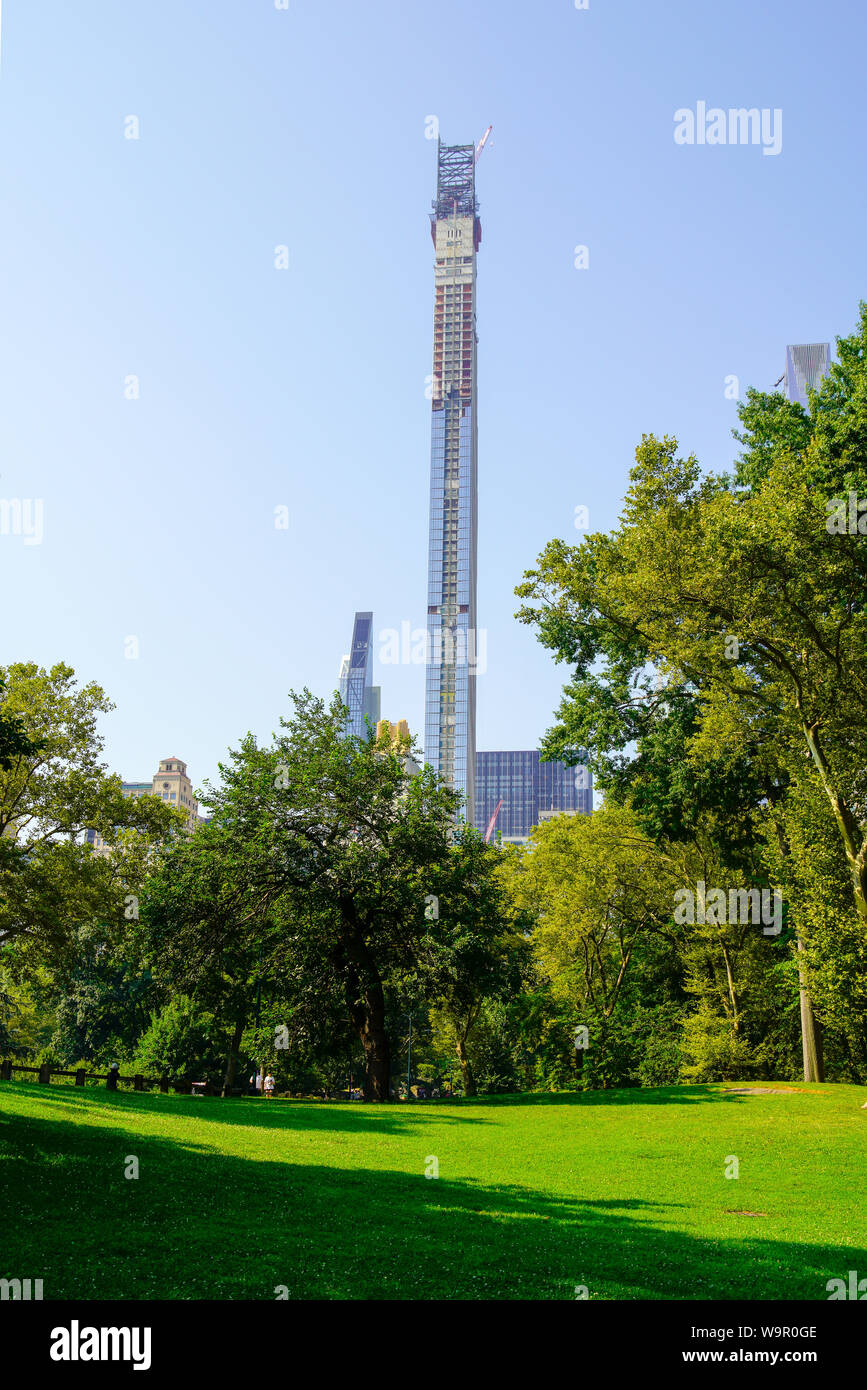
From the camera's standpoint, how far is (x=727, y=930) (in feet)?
154

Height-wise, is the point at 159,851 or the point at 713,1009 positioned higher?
the point at 159,851

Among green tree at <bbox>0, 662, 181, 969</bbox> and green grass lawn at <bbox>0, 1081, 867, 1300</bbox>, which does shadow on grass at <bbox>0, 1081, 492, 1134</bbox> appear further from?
green tree at <bbox>0, 662, 181, 969</bbox>

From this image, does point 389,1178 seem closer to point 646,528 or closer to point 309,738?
point 646,528

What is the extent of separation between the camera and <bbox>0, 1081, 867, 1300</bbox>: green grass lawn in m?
11.8

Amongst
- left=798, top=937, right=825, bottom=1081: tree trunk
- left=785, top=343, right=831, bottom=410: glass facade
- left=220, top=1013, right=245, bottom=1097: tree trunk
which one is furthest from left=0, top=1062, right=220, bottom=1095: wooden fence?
left=785, top=343, right=831, bottom=410: glass facade

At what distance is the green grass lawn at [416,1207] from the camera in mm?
11789

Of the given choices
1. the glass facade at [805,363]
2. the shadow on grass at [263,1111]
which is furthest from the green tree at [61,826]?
the glass facade at [805,363]

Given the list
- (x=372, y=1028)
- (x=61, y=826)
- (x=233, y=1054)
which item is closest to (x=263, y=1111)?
(x=372, y=1028)

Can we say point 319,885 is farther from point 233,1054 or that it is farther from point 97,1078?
point 233,1054

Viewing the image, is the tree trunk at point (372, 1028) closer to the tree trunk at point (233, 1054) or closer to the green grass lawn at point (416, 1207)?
the green grass lawn at point (416, 1207)

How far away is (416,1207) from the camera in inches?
632

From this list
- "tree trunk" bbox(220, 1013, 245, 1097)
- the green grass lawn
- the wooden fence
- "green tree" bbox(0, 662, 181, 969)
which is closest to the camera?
the green grass lawn
